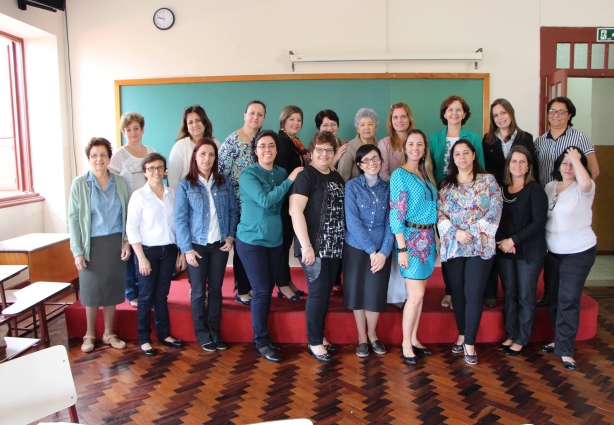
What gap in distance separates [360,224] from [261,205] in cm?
64

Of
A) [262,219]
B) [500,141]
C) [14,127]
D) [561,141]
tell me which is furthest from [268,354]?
[14,127]

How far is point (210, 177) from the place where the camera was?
126 inches

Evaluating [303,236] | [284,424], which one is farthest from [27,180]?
[284,424]

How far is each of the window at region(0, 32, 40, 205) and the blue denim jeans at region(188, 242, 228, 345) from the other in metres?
2.66

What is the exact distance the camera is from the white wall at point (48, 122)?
4770 millimetres

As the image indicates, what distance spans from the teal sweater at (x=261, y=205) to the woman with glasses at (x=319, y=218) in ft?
0.44

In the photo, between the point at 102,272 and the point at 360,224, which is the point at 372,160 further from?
the point at 102,272

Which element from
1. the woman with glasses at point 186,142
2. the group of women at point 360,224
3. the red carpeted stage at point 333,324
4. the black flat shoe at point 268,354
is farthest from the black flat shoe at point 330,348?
the woman with glasses at point 186,142

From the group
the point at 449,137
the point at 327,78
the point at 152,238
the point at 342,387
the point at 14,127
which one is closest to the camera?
the point at 342,387

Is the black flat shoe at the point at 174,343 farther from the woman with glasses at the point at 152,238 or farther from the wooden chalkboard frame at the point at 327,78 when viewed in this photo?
the wooden chalkboard frame at the point at 327,78

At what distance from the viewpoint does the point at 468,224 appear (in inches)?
119

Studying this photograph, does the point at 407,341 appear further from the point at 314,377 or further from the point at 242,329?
the point at 242,329

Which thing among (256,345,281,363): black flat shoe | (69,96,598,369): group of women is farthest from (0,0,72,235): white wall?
(256,345,281,363): black flat shoe

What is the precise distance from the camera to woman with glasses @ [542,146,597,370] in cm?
304
